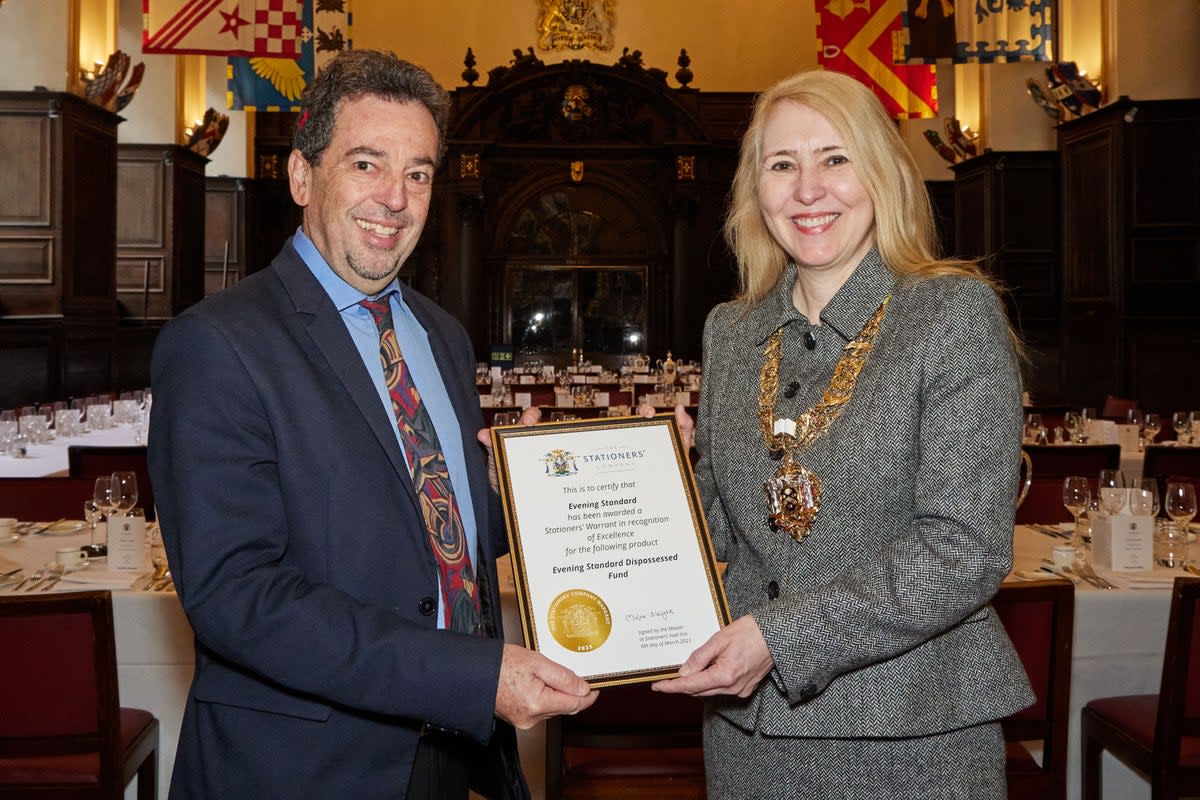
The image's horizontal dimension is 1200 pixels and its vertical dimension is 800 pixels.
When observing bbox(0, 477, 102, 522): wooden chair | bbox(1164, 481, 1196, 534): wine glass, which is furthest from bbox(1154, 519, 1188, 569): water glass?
bbox(0, 477, 102, 522): wooden chair

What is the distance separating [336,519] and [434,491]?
222 millimetres

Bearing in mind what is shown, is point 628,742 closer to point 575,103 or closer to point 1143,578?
point 1143,578

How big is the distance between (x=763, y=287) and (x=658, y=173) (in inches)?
671

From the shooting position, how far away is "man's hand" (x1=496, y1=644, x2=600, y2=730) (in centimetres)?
172

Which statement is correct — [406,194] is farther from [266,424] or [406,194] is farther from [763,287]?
[763,287]

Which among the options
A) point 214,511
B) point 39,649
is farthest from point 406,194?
point 39,649

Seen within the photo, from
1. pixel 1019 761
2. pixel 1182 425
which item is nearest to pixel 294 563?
pixel 1019 761

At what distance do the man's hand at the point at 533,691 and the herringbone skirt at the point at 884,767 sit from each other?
1.33 feet

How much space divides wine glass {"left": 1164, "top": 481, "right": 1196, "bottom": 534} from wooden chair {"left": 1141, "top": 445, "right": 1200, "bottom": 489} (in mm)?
1774

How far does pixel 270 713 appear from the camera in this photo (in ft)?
5.93

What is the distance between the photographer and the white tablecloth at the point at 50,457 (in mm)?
6410

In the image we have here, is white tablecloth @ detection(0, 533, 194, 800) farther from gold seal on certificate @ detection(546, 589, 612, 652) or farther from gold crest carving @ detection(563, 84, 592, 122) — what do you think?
gold crest carving @ detection(563, 84, 592, 122)

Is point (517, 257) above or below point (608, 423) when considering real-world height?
above

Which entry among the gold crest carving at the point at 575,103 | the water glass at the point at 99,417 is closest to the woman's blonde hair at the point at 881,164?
the water glass at the point at 99,417
